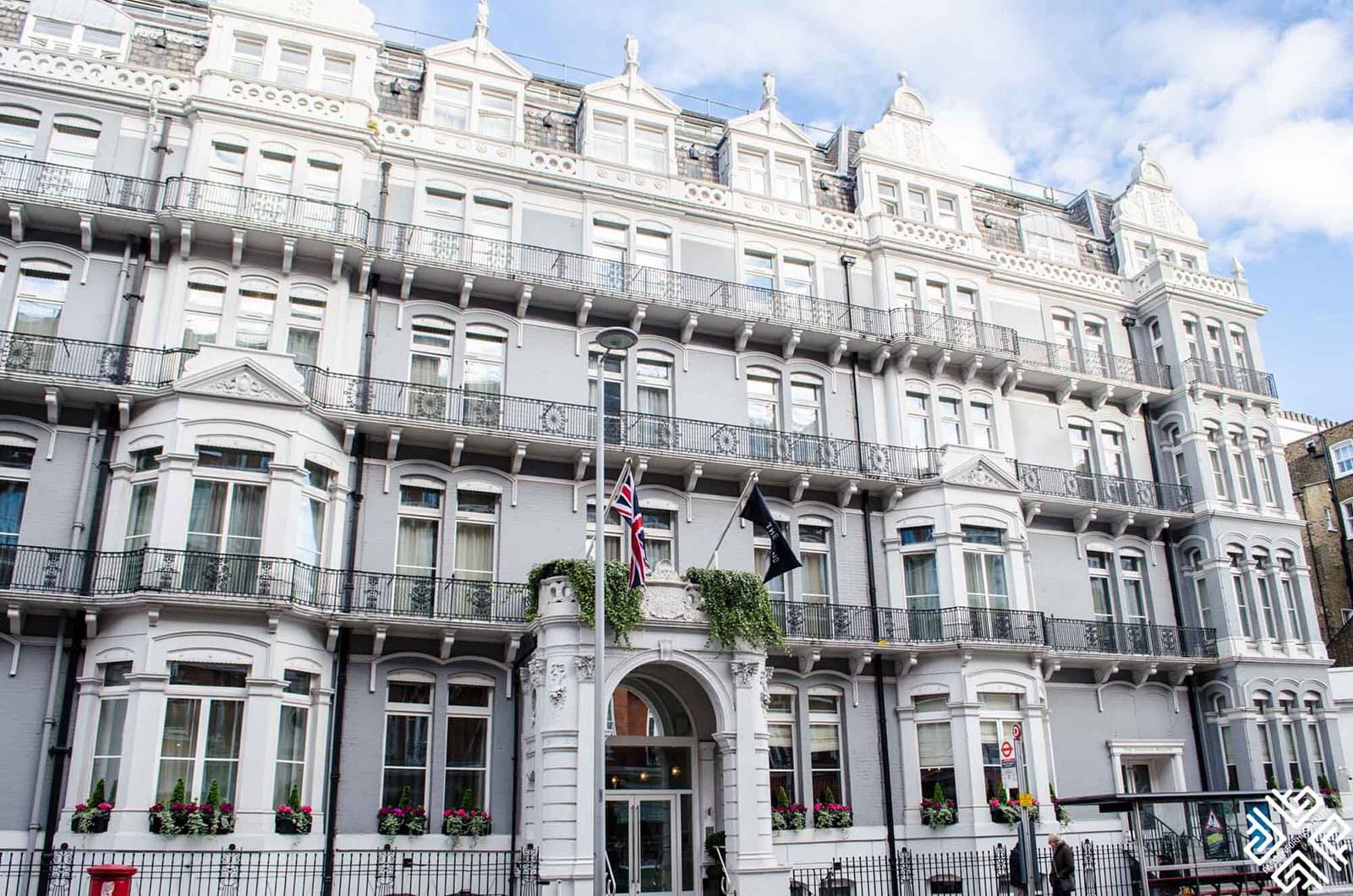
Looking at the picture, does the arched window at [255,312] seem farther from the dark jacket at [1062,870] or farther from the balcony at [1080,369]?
the balcony at [1080,369]

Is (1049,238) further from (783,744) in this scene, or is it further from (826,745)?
(783,744)

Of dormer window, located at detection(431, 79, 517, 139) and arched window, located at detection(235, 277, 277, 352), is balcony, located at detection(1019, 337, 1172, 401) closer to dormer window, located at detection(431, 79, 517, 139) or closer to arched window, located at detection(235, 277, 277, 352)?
dormer window, located at detection(431, 79, 517, 139)

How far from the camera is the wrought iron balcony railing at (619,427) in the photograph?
77.2 feet

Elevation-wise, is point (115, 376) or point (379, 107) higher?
point (379, 107)

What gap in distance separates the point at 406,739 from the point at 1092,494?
2006cm

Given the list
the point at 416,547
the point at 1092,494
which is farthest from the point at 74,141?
the point at 1092,494

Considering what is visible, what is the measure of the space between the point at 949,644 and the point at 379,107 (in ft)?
64.2

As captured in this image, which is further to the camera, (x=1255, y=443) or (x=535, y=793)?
(x=1255, y=443)

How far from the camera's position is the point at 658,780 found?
77.0 ft

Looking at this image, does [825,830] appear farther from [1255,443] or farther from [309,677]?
[1255,443]

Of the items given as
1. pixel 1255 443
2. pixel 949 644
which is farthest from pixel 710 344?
pixel 1255 443

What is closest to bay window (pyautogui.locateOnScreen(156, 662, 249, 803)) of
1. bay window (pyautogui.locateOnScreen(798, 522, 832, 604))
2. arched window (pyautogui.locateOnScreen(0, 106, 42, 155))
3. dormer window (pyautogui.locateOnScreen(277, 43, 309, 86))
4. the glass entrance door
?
the glass entrance door

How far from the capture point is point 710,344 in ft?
91.6

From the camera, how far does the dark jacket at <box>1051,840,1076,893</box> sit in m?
19.5
